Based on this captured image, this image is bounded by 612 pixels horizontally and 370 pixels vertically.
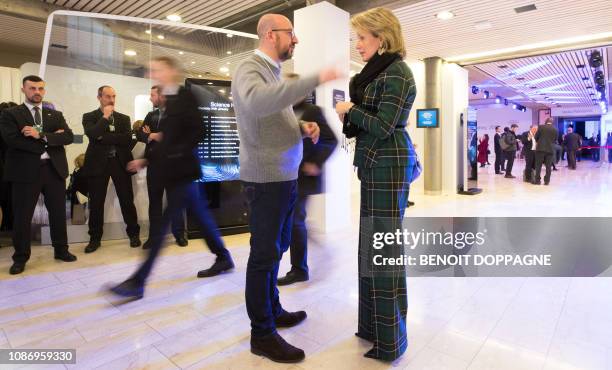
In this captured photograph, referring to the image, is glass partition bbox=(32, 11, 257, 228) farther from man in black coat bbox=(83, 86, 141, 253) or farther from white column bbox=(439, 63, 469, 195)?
white column bbox=(439, 63, 469, 195)

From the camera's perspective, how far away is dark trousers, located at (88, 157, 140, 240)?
13.4 feet

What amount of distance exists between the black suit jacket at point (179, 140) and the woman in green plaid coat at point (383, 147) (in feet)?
4.11

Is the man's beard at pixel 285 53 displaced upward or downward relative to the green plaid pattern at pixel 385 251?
upward

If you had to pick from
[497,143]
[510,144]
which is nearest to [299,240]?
[510,144]

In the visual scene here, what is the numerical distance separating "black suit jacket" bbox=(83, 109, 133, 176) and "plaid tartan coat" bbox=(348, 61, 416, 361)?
3045mm

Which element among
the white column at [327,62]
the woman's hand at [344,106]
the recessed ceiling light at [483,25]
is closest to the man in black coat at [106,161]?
the white column at [327,62]

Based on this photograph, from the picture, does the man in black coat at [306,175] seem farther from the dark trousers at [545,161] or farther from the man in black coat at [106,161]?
the dark trousers at [545,161]

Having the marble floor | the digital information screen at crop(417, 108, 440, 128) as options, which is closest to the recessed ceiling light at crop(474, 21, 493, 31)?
the digital information screen at crop(417, 108, 440, 128)


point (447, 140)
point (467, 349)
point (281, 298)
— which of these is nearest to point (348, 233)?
point (281, 298)

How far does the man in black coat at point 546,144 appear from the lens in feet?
30.3

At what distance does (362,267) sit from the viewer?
1915mm

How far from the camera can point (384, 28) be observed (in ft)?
5.52

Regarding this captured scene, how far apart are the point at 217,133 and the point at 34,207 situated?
6.22 feet

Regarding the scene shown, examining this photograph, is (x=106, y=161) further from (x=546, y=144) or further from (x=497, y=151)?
(x=497, y=151)
